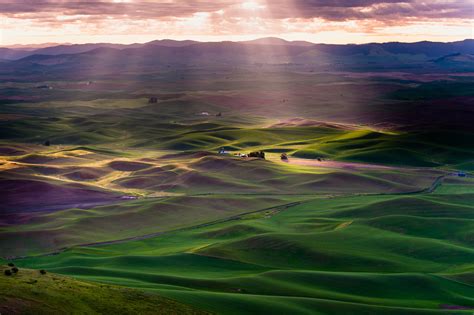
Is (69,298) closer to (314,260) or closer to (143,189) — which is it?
(314,260)

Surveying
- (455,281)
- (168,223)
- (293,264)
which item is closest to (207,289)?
(293,264)

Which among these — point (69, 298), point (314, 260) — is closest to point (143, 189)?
point (314, 260)

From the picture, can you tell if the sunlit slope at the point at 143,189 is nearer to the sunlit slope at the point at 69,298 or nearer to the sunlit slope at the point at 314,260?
the sunlit slope at the point at 314,260

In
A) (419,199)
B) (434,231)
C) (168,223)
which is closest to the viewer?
(434,231)

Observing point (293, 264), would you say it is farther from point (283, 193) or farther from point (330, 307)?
point (283, 193)

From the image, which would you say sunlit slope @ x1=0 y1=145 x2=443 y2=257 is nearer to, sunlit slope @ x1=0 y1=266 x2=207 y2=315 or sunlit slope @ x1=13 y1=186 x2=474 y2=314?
sunlit slope @ x1=13 y1=186 x2=474 y2=314

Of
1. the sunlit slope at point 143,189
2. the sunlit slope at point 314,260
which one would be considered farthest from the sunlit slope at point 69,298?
the sunlit slope at point 143,189

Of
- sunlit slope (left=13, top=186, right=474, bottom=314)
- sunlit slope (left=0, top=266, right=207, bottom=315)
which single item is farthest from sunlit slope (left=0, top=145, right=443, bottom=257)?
sunlit slope (left=0, top=266, right=207, bottom=315)
